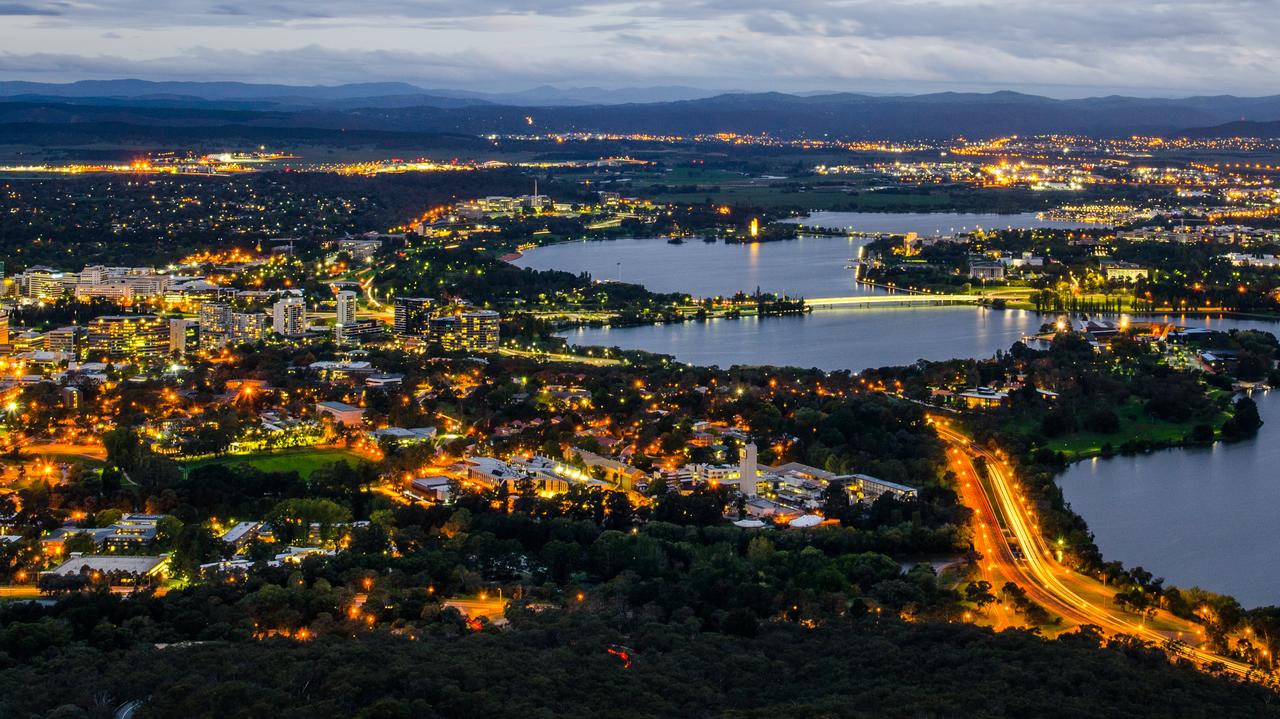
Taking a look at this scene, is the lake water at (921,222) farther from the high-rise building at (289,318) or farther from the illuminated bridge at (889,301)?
the high-rise building at (289,318)

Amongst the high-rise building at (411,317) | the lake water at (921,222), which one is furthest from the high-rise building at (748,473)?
the lake water at (921,222)

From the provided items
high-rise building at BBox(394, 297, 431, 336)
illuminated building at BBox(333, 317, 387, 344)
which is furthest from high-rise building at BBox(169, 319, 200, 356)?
high-rise building at BBox(394, 297, 431, 336)

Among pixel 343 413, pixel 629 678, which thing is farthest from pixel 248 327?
pixel 629 678

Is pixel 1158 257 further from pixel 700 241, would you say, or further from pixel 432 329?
pixel 432 329

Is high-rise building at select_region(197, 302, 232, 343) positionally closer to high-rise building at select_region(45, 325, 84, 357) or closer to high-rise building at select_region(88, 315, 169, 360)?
high-rise building at select_region(88, 315, 169, 360)

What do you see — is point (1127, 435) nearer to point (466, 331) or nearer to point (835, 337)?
point (835, 337)

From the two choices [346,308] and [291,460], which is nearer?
[291,460]
